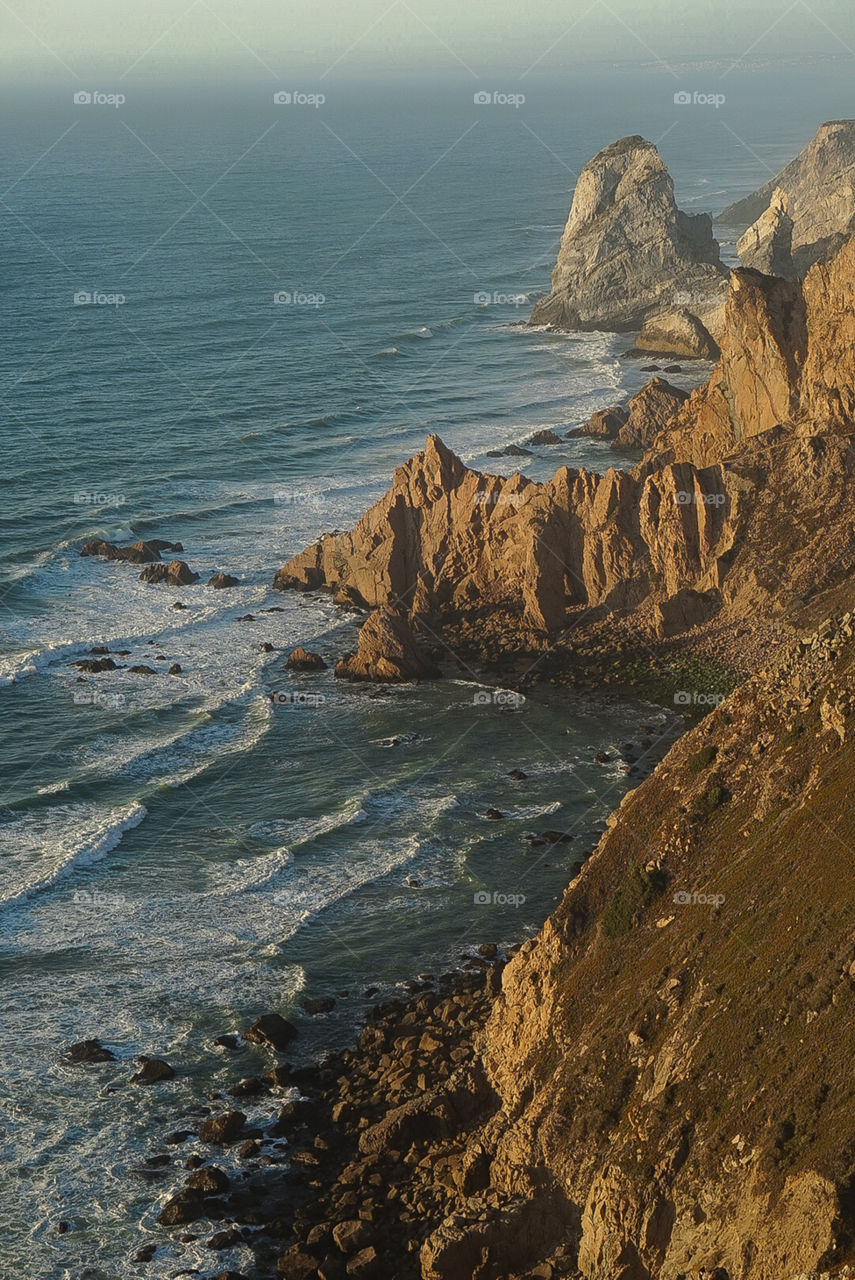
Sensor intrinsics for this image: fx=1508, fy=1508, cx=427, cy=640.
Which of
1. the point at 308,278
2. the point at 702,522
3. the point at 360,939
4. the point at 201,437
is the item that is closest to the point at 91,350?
the point at 201,437

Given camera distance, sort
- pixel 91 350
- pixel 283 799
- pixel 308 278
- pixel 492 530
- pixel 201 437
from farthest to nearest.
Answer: pixel 308 278, pixel 91 350, pixel 201 437, pixel 492 530, pixel 283 799

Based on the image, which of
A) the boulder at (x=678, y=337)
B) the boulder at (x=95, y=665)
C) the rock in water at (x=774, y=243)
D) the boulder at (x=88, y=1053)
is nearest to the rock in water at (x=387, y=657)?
the boulder at (x=95, y=665)

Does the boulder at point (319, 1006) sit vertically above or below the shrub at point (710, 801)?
below

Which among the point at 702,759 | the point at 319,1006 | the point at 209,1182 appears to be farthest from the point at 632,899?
the point at 319,1006

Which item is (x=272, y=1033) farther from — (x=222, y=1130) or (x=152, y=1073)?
(x=222, y=1130)

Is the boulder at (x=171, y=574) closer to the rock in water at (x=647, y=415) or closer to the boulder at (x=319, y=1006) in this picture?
the rock in water at (x=647, y=415)

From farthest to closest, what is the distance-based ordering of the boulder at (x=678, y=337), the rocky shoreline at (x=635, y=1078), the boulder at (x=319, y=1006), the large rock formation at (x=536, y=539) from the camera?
the boulder at (x=678, y=337), the large rock formation at (x=536, y=539), the boulder at (x=319, y=1006), the rocky shoreline at (x=635, y=1078)

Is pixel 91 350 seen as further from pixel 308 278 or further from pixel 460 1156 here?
pixel 460 1156
